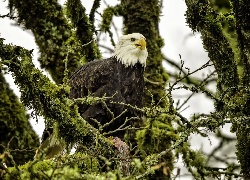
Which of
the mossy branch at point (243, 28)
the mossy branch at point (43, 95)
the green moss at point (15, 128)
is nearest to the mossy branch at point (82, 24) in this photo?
the green moss at point (15, 128)

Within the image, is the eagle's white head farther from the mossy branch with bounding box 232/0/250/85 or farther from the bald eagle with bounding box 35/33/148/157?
the mossy branch with bounding box 232/0/250/85

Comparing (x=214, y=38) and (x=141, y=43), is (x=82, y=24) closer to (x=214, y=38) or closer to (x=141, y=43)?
(x=141, y=43)

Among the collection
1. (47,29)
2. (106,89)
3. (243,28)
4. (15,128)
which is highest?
(47,29)

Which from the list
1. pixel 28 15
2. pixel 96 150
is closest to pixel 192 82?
pixel 28 15

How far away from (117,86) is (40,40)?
45.4 inches

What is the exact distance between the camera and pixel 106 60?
6602mm

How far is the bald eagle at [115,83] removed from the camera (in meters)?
6.17

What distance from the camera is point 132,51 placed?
6.75 metres

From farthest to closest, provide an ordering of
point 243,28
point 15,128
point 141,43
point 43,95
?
1. point 15,128
2. point 141,43
3. point 243,28
4. point 43,95

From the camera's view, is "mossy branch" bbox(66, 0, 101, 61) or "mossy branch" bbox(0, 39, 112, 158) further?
"mossy branch" bbox(66, 0, 101, 61)

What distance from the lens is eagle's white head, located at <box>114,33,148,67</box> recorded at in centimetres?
668

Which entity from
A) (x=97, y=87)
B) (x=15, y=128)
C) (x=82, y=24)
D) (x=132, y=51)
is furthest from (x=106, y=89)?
(x=15, y=128)

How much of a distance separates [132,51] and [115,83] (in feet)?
1.92

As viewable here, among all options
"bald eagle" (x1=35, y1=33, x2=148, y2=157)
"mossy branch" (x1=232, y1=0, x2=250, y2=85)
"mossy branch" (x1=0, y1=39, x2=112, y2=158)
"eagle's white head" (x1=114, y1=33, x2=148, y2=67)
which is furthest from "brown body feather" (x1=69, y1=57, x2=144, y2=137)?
"mossy branch" (x1=0, y1=39, x2=112, y2=158)
